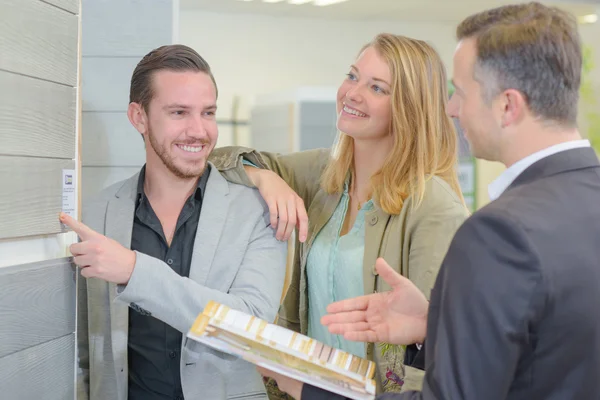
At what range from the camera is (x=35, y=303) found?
64.7 inches

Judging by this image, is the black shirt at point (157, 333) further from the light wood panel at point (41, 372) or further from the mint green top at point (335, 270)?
the mint green top at point (335, 270)

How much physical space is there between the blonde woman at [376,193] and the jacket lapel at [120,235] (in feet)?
0.93

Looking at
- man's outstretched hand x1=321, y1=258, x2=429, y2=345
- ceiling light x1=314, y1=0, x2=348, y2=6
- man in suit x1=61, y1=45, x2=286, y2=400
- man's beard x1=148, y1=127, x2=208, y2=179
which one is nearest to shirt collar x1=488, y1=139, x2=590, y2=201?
man's outstretched hand x1=321, y1=258, x2=429, y2=345

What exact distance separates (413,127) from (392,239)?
331 millimetres

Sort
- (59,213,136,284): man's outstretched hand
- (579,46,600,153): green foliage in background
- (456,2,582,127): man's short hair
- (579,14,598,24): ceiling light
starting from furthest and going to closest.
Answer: (579,14,598,24): ceiling light, (579,46,600,153): green foliage in background, (59,213,136,284): man's outstretched hand, (456,2,582,127): man's short hair

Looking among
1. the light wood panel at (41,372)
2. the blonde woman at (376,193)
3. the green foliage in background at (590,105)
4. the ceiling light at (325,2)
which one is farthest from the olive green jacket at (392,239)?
the ceiling light at (325,2)

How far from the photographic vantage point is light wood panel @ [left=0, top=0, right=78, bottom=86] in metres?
1.52

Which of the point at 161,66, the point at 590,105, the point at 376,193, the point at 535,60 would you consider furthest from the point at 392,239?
the point at 590,105

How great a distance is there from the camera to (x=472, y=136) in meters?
1.27

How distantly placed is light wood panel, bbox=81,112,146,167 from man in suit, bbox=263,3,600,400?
1444 mm

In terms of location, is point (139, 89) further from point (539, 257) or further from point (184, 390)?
point (539, 257)

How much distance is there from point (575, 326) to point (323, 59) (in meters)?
6.99

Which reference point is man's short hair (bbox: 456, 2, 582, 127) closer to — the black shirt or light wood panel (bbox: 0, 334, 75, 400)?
the black shirt

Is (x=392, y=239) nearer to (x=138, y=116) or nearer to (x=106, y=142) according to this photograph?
(x=138, y=116)
